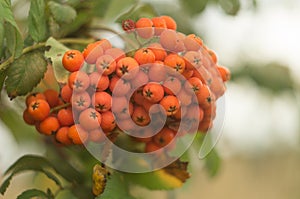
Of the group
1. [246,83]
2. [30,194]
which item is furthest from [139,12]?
[246,83]

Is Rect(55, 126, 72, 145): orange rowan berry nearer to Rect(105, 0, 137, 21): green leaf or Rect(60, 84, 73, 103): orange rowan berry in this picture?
Rect(60, 84, 73, 103): orange rowan berry

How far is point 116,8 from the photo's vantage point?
2.79 ft

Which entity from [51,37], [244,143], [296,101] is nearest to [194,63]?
[51,37]

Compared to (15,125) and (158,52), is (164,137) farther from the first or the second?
(15,125)

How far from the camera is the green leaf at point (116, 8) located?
33.2 inches

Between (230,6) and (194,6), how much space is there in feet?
0.19

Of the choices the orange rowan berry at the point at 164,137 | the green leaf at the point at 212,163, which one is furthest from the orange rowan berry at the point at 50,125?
the green leaf at the point at 212,163

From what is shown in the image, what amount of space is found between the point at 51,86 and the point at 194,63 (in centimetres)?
23

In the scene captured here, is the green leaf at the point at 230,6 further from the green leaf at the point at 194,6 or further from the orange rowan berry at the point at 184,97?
the orange rowan berry at the point at 184,97

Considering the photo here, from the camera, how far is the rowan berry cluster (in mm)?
594

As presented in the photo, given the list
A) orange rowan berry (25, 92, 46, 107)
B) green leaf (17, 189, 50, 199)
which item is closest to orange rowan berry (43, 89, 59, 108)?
orange rowan berry (25, 92, 46, 107)

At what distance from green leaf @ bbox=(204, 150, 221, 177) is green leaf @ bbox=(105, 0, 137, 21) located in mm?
253

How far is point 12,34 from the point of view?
2.11 feet

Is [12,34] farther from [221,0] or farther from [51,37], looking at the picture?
[221,0]
